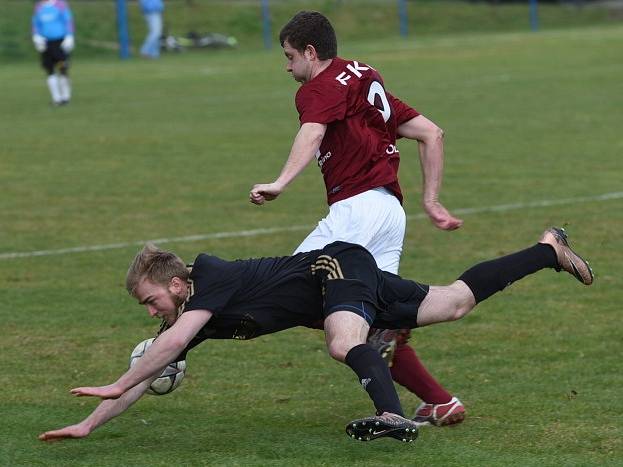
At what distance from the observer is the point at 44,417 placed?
669cm

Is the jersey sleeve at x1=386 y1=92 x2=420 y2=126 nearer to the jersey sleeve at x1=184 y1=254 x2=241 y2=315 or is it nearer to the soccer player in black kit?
the soccer player in black kit

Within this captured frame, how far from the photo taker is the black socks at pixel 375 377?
18.8ft

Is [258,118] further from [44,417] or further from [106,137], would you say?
[44,417]

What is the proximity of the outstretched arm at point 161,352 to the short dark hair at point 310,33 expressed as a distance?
4.95 feet

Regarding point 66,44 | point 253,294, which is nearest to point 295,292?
point 253,294

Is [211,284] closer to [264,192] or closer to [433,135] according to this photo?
[264,192]

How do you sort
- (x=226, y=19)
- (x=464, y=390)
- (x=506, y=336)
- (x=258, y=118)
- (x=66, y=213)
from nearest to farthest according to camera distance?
(x=464, y=390) → (x=506, y=336) → (x=66, y=213) → (x=258, y=118) → (x=226, y=19)

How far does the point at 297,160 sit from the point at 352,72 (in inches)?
26.5

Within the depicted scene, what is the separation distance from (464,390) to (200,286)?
184 centimetres

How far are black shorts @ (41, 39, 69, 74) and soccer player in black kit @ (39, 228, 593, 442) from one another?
2015 cm

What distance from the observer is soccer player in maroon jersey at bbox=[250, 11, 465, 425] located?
6.52 m

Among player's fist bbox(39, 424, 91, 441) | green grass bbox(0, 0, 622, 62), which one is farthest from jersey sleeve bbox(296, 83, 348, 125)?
green grass bbox(0, 0, 622, 62)

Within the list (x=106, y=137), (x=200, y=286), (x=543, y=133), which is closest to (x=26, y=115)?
(x=106, y=137)

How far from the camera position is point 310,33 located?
6.55 m
